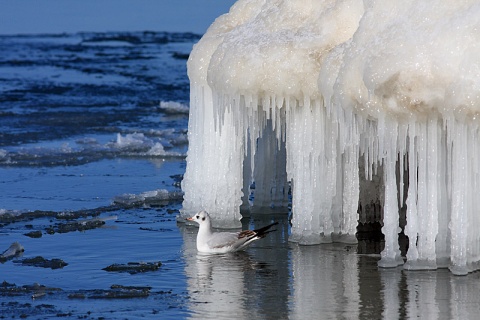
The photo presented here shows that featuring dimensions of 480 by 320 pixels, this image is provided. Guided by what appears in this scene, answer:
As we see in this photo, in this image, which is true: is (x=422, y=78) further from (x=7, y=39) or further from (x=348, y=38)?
(x=7, y=39)

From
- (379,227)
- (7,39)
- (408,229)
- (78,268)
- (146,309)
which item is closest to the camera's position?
(146,309)

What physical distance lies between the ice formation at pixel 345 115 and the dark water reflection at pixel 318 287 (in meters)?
0.33

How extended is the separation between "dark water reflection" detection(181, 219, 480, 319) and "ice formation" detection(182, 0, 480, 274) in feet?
1.09

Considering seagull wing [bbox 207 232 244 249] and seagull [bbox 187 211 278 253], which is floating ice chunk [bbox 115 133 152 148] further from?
seagull wing [bbox 207 232 244 249]

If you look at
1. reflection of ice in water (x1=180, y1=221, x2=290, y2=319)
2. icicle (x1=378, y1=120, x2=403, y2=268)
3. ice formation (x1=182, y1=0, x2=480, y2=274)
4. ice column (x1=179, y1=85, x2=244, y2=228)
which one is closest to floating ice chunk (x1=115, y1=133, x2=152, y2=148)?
ice formation (x1=182, y1=0, x2=480, y2=274)

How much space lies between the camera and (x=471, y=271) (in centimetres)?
1252

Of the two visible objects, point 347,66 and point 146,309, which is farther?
point 347,66

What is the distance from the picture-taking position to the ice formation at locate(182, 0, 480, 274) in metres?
11.8

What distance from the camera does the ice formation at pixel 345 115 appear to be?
11.8 meters

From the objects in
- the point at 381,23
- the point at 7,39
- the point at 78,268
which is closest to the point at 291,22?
the point at 381,23

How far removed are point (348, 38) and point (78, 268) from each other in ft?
12.6

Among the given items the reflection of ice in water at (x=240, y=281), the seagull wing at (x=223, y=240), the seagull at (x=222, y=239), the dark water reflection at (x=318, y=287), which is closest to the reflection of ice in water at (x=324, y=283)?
the dark water reflection at (x=318, y=287)

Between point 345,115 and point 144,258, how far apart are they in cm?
283

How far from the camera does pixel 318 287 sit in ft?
40.7
